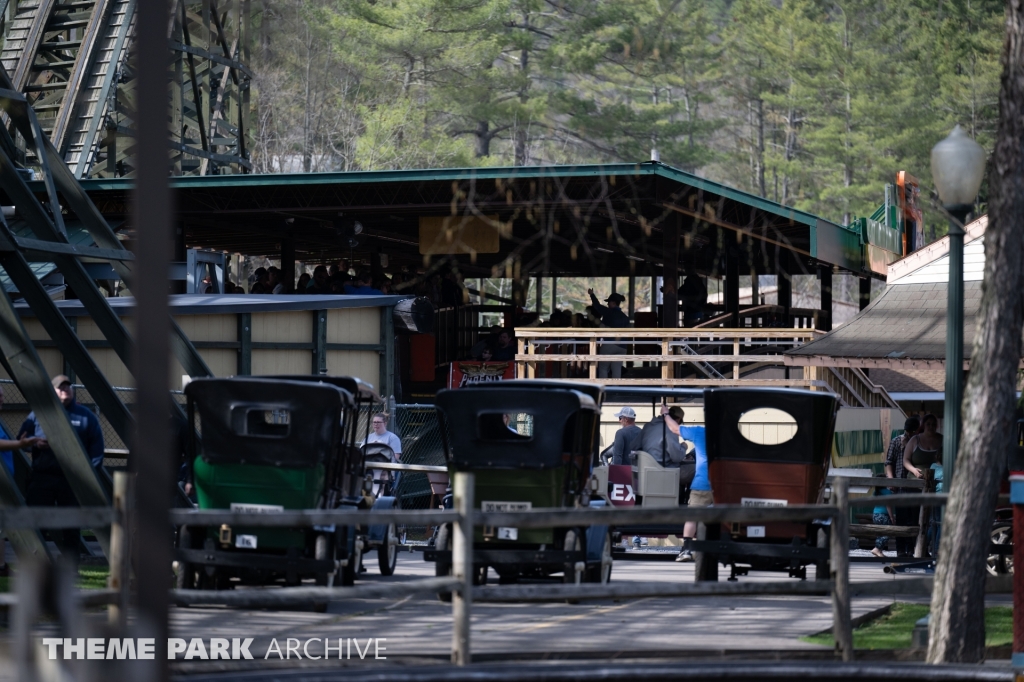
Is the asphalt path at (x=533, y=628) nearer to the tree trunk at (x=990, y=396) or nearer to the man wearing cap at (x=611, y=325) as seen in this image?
the tree trunk at (x=990, y=396)

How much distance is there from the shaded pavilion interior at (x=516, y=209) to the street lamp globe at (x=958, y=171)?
8.17 metres

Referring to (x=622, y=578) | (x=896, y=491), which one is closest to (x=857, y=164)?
(x=896, y=491)

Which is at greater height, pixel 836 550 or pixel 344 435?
pixel 344 435

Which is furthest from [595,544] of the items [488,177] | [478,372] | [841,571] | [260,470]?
[478,372]

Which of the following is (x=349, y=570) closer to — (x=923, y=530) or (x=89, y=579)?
(x=89, y=579)

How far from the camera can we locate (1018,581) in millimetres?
7395

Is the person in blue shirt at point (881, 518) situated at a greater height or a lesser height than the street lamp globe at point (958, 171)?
lesser

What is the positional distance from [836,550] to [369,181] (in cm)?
1486

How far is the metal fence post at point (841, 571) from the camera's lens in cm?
815

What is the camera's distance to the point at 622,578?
40.4ft

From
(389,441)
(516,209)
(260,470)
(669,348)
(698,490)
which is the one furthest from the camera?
(516,209)

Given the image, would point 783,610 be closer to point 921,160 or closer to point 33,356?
point 33,356

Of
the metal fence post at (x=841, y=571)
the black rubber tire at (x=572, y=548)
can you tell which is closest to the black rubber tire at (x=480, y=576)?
the black rubber tire at (x=572, y=548)

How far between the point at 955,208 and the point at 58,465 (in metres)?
8.44
